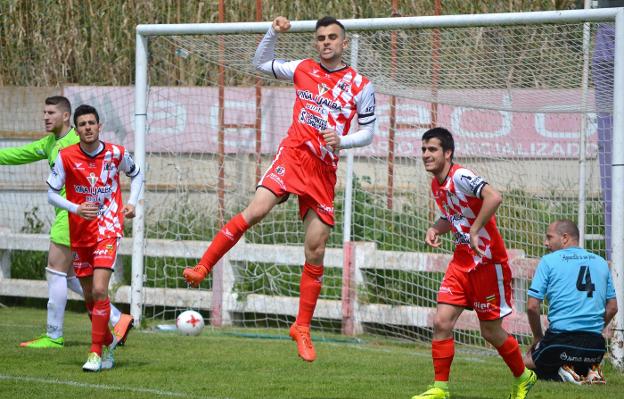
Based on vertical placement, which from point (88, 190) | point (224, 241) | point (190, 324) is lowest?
point (190, 324)

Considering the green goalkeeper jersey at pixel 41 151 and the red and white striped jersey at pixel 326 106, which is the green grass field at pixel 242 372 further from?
the red and white striped jersey at pixel 326 106

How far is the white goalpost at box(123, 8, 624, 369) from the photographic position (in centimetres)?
1129

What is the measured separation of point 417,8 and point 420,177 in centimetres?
404

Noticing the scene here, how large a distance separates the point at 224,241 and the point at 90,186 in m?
2.03

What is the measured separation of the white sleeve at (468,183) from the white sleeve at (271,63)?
1.48m

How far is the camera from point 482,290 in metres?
7.96

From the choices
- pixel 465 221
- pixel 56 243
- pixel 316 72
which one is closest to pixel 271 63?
pixel 316 72

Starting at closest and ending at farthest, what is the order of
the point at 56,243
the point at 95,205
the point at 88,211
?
the point at 88,211
the point at 95,205
the point at 56,243

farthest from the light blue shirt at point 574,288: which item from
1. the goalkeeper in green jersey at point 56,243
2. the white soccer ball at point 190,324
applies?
the white soccer ball at point 190,324

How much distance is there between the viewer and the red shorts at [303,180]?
7957 millimetres

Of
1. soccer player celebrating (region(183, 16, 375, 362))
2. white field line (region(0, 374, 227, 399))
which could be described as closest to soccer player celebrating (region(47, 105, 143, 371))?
white field line (region(0, 374, 227, 399))

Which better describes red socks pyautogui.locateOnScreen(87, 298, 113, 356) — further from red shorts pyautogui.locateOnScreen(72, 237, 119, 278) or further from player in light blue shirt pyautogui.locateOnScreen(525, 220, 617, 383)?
player in light blue shirt pyautogui.locateOnScreen(525, 220, 617, 383)

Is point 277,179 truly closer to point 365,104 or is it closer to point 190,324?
point 365,104

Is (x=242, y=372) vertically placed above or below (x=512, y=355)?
below
